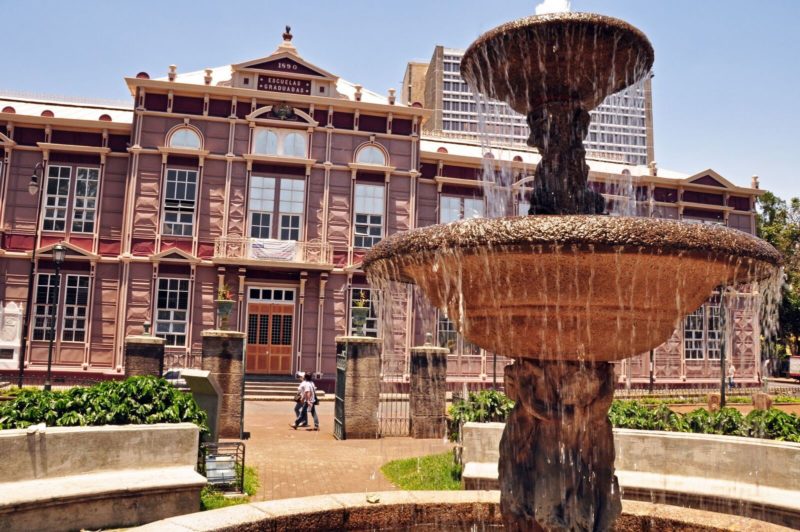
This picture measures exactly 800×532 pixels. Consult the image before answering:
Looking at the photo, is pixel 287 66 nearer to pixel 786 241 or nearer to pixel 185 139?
pixel 185 139

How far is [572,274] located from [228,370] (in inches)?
406

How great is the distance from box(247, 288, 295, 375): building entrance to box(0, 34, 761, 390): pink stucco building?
54 mm

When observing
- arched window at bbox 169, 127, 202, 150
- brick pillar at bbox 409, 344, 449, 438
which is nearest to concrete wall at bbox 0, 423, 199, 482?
brick pillar at bbox 409, 344, 449, 438

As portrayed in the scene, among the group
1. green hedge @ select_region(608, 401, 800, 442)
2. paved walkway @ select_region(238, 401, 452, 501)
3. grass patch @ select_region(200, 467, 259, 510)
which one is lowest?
paved walkway @ select_region(238, 401, 452, 501)

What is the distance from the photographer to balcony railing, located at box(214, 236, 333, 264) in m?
23.3

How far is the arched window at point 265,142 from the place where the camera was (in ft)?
79.2

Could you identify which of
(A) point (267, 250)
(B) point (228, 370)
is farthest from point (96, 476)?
(A) point (267, 250)

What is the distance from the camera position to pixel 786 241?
4031 cm

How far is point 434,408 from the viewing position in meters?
13.6

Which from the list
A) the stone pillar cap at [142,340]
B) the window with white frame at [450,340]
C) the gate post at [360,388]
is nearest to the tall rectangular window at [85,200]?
the stone pillar cap at [142,340]

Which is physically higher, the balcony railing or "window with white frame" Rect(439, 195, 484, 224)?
"window with white frame" Rect(439, 195, 484, 224)

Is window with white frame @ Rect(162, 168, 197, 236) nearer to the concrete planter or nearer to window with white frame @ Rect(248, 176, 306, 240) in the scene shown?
window with white frame @ Rect(248, 176, 306, 240)

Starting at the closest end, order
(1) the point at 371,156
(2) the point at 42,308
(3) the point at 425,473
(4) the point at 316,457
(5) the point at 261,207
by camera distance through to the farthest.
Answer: (3) the point at 425,473 → (4) the point at 316,457 → (2) the point at 42,308 → (5) the point at 261,207 → (1) the point at 371,156

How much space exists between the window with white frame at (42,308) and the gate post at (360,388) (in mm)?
14593
